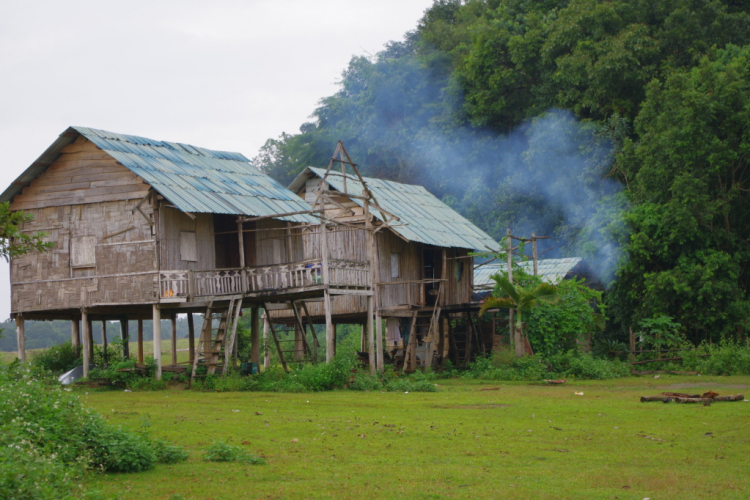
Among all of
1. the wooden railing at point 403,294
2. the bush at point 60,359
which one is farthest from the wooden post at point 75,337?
the wooden railing at point 403,294

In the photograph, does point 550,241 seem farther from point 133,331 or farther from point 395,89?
point 133,331

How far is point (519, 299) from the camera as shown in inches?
1035

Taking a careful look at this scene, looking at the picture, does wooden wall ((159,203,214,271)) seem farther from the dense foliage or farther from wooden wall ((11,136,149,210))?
the dense foliage

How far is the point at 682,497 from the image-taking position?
8.81m

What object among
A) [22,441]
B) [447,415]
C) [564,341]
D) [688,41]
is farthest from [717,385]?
[688,41]

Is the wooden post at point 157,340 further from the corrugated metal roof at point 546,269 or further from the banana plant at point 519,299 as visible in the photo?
the corrugated metal roof at point 546,269

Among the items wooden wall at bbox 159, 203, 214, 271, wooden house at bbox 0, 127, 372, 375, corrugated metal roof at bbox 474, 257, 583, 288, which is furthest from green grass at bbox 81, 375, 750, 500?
corrugated metal roof at bbox 474, 257, 583, 288

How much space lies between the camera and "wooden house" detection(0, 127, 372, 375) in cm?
2186

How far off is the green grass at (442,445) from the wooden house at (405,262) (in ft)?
28.6

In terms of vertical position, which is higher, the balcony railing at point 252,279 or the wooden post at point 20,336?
the balcony railing at point 252,279

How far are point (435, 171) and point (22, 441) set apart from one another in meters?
41.9

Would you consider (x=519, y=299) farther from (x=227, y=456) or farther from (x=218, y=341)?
(x=227, y=456)

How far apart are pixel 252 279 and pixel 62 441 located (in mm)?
13815

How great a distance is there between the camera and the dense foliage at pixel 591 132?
29.9m
